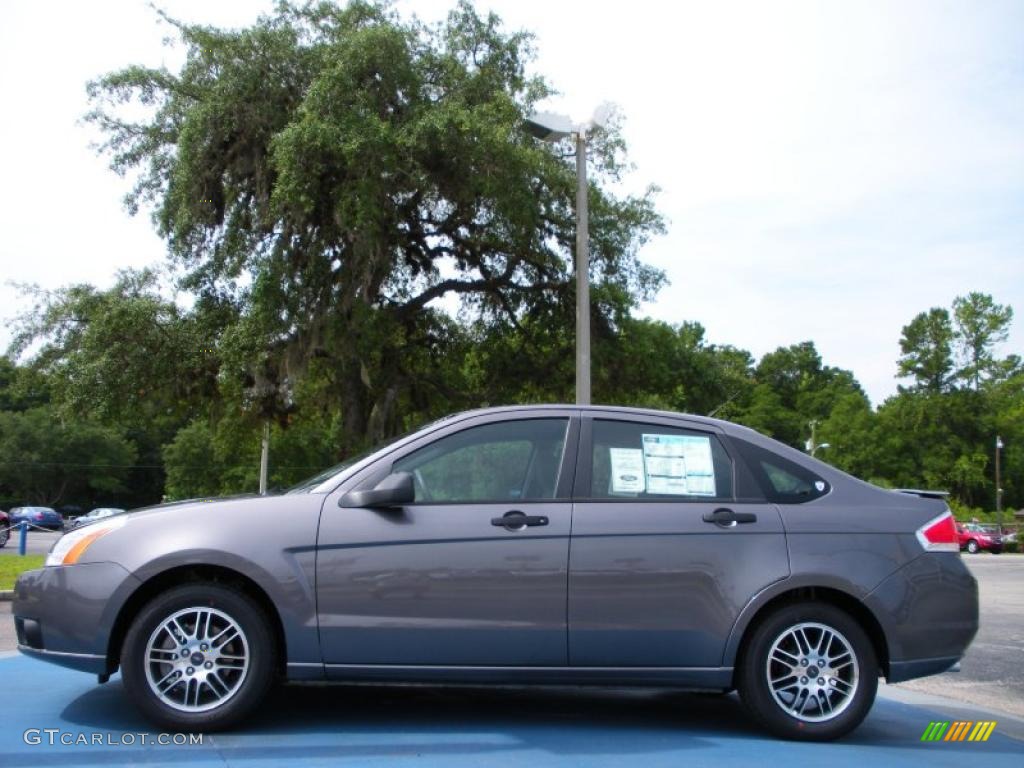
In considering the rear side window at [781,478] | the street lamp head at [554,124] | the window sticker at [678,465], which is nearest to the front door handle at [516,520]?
the window sticker at [678,465]

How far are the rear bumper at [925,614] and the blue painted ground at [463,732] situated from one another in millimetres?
442

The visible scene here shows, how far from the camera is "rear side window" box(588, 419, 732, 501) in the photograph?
5.11 meters

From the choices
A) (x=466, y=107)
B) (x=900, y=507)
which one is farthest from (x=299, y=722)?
(x=466, y=107)

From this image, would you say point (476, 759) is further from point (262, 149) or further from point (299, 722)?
point (262, 149)

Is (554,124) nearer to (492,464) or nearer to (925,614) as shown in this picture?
(492,464)

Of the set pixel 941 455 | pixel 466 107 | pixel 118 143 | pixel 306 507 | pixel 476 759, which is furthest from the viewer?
pixel 941 455

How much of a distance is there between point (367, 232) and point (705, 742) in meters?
14.4

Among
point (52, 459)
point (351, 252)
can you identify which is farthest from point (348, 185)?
point (52, 459)

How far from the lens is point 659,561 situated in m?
4.90

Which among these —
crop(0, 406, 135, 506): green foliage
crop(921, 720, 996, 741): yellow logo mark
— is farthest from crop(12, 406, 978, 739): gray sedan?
crop(0, 406, 135, 506): green foliage

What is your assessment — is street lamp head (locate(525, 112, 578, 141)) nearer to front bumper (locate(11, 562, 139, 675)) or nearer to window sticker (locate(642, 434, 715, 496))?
window sticker (locate(642, 434, 715, 496))

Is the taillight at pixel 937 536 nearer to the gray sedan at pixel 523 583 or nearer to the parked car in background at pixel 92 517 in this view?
the gray sedan at pixel 523 583

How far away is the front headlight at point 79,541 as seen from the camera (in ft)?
15.8

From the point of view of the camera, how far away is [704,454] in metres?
5.27
